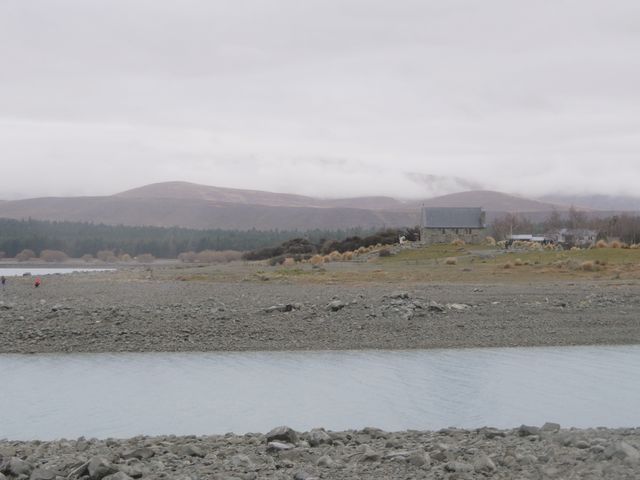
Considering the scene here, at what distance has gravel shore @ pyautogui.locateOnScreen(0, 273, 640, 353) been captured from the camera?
2255 centimetres

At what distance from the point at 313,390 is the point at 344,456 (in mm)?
6925

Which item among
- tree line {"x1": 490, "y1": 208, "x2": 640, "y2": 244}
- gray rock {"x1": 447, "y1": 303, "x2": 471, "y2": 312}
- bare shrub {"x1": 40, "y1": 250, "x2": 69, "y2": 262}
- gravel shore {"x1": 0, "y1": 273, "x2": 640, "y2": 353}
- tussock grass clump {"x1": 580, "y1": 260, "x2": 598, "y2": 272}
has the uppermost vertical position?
tree line {"x1": 490, "y1": 208, "x2": 640, "y2": 244}

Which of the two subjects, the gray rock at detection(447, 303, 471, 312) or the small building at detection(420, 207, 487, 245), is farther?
the small building at detection(420, 207, 487, 245)

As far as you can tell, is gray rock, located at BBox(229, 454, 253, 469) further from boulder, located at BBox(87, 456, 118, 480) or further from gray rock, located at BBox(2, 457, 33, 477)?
gray rock, located at BBox(2, 457, 33, 477)

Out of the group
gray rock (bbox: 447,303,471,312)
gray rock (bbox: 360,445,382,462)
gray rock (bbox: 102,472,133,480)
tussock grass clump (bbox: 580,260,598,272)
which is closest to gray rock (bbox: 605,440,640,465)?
gray rock (bbox: 360,445,382,462)

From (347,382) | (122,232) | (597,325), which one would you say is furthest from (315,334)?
(122,232)

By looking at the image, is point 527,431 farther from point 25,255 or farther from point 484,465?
point 25,255

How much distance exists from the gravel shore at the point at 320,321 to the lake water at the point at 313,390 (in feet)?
3.80

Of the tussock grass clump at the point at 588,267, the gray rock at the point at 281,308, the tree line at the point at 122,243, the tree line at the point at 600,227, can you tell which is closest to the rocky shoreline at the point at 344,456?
the gray rock at the point at 281,308

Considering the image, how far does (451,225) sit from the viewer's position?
71.0 m

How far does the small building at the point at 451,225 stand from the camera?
70438 mm

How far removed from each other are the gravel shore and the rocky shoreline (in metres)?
11.5

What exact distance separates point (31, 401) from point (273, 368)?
19.5 feet

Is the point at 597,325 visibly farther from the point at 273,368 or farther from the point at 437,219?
the point at 437,219
